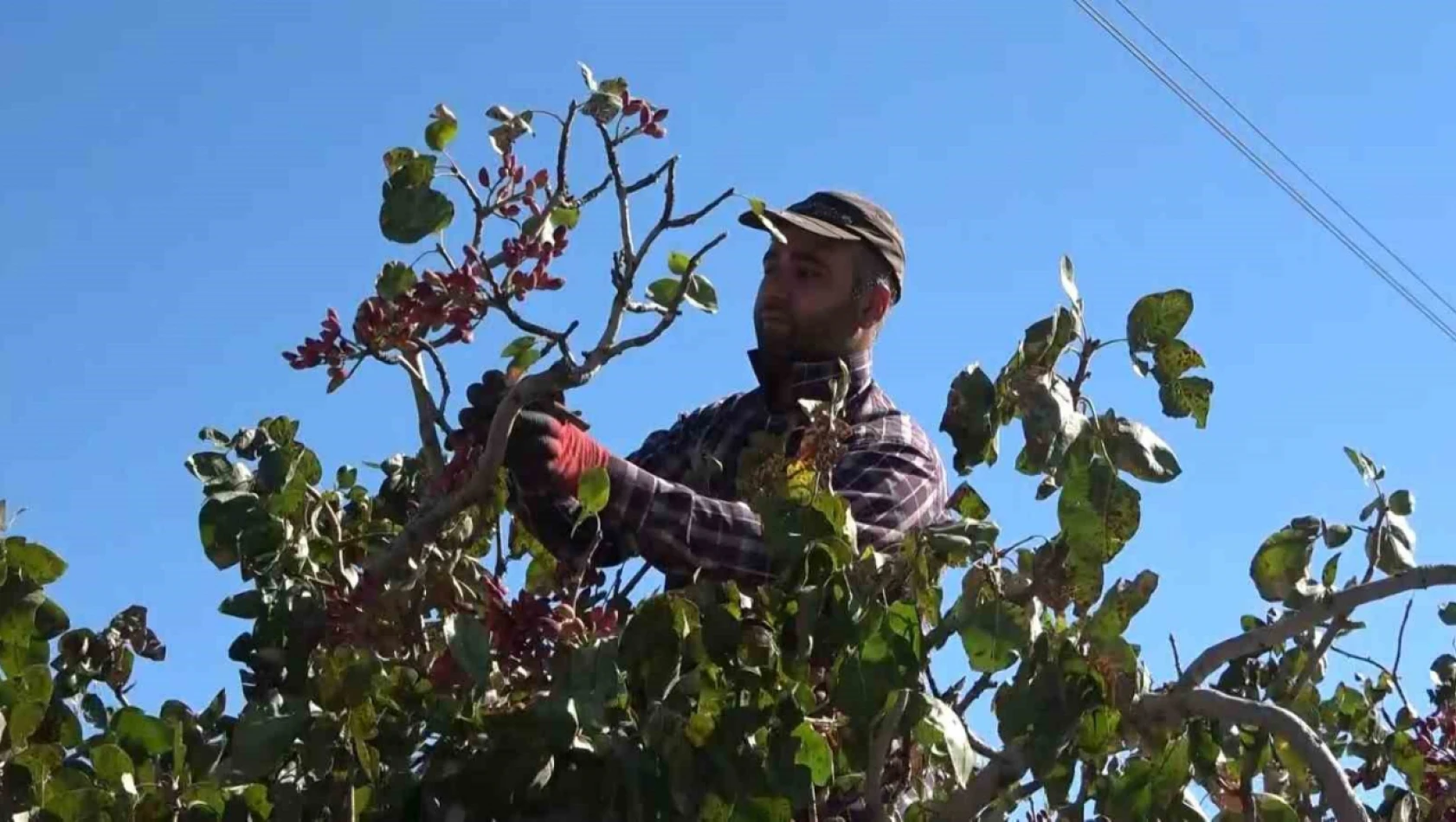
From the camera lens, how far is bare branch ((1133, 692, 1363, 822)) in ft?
7.98

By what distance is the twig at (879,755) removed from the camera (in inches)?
90.7

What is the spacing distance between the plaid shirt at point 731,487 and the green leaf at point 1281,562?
19.8 inches

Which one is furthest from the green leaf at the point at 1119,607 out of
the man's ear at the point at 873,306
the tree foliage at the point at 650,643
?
the man's ear at the point at 873,306

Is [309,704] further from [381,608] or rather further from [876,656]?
[876,656]

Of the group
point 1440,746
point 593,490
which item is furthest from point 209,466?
point 1440,746

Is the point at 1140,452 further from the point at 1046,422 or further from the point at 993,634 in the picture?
the point at 993,634

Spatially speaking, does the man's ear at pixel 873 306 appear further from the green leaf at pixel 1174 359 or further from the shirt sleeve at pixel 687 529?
the green leaf at pixel 1174 359

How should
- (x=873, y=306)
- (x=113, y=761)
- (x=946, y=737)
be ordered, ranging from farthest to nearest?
(x=873, y=306) < (x=113, y=761) < (x=946, y=737)

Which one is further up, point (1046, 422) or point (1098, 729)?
point (1046, 422)

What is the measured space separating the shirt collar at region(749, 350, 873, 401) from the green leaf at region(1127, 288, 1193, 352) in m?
1.05

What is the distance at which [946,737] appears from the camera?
2.30 meters

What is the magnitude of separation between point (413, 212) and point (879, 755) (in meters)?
0.85

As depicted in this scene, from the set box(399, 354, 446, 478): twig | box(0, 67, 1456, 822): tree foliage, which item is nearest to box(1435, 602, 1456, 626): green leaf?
box(0, 67, 1456, 822): tree foliage

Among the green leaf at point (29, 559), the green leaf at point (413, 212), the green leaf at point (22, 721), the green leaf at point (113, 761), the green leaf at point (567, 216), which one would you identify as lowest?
the green leaf at point (113, 761)
